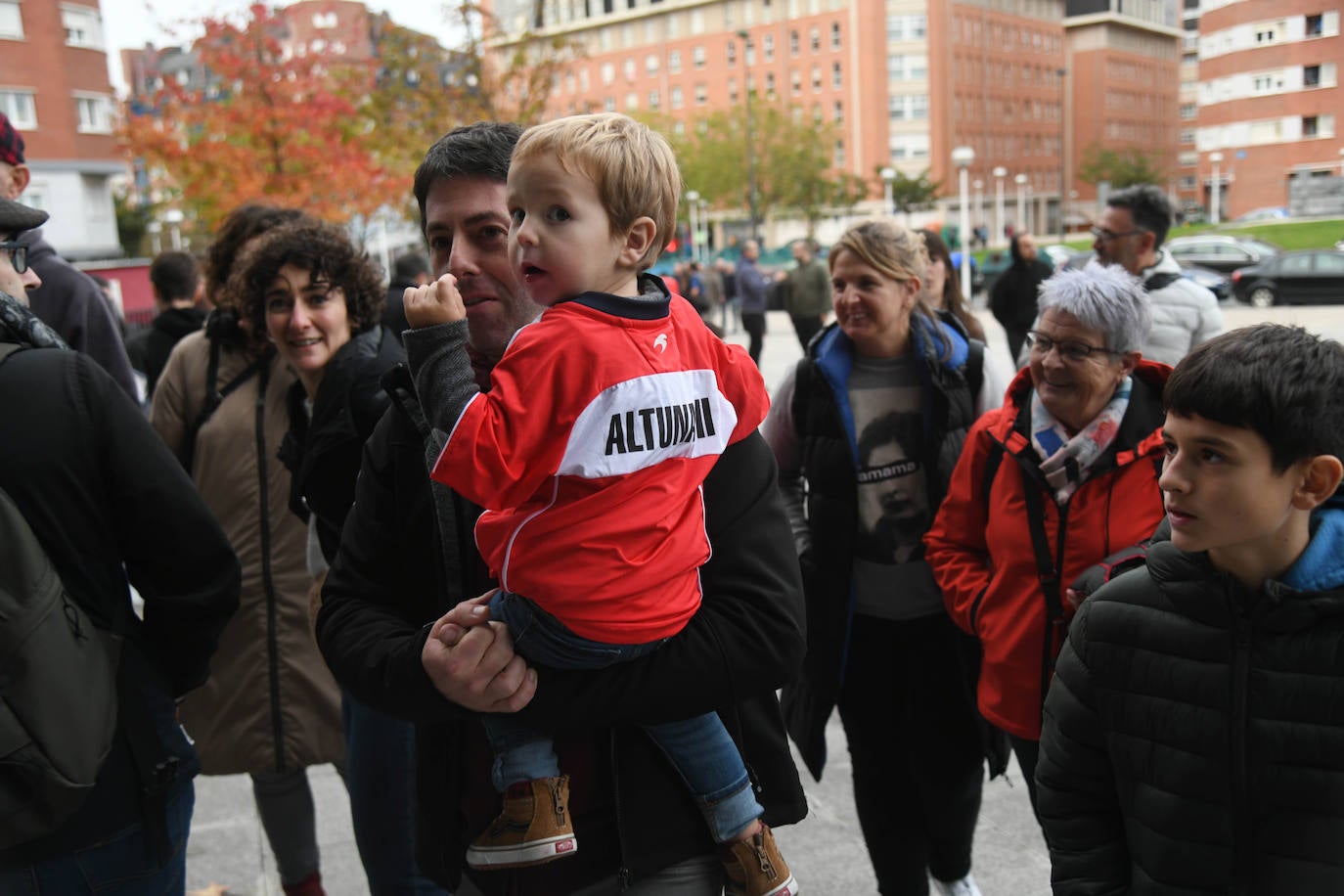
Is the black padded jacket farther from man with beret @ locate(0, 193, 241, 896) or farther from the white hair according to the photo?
man with beret @ locate(0, 193, 241, 896)

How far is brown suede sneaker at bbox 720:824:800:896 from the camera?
1.88 metres

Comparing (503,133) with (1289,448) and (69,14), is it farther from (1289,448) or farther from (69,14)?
(69,14)

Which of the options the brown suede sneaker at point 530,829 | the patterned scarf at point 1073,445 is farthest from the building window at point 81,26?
the brown suede sneaker at point 530,829

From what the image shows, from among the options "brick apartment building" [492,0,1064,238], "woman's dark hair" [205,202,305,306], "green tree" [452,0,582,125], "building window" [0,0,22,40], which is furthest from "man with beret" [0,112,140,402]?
"brick apartment building" [492,0,1064,238]

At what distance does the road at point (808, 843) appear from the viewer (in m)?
3.95

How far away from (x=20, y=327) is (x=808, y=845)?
3250mm

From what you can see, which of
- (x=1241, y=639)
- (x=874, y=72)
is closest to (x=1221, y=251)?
(x=1241, y=639)

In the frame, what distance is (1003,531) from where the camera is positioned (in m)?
2.93

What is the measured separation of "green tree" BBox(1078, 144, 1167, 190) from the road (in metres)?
76.9

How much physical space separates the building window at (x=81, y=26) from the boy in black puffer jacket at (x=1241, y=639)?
48.0 meters

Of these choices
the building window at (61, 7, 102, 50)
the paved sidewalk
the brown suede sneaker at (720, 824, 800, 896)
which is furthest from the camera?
the building window at (61, 7, 102, 50)

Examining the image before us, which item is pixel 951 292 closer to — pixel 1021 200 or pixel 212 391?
pixel 212 391

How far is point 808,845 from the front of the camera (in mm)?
4227

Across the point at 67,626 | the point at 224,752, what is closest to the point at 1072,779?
the point at 67,626
